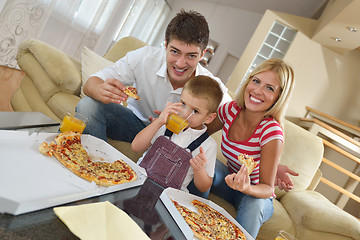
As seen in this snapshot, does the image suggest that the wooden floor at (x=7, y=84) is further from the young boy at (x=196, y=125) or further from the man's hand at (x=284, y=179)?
the man's hand at (x=284, y=179)

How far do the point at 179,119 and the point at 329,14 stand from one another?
492cm

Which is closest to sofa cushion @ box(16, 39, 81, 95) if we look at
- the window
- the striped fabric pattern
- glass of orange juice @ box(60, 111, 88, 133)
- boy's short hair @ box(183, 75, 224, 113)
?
glass of orange juice @ box(60, 111, 88, 133)

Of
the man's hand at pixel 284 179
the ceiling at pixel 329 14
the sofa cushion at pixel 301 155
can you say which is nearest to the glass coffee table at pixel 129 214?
the man's hand at pixel 284 179

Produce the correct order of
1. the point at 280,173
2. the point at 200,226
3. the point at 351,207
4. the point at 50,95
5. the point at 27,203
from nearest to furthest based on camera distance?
the point at 27,203 → the point at 200,226 → the point at 280,173 → the point at 50,95 → the point at 351,207

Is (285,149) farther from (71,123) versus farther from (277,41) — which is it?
(277,41)

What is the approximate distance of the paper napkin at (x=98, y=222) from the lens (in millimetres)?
640

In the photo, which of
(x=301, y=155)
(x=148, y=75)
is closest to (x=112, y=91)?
(x=148, y=75)

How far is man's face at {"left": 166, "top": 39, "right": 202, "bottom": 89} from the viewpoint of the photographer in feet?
5.73

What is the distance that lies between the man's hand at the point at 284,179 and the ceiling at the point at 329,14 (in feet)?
9.75

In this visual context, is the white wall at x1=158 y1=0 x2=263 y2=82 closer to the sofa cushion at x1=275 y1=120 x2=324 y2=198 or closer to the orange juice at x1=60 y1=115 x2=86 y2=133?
the sofa cushion at x1=275 y1=120 x2=324 y2=198

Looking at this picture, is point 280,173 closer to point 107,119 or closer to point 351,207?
point 107,119

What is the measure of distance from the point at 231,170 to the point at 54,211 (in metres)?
1.50

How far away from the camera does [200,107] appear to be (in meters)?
1.54

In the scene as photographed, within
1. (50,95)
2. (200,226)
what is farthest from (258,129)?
(50,95)
